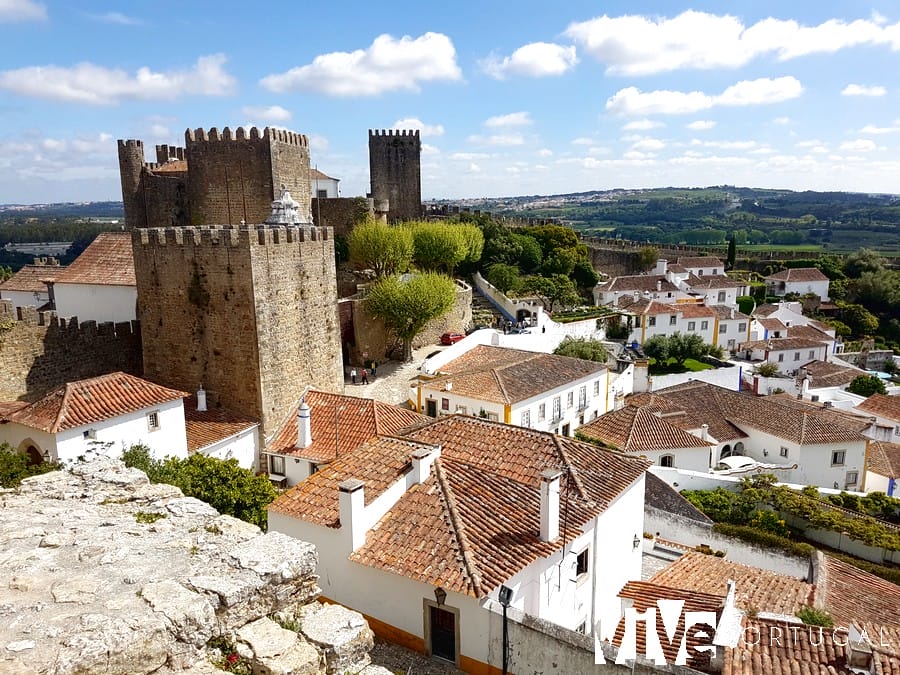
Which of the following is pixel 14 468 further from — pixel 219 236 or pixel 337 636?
pixel 337 636

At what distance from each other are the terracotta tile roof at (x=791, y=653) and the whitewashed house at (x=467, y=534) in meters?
2.11

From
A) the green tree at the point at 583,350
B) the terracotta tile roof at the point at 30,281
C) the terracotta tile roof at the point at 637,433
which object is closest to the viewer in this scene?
the terracotta tile roof at the point at 637,433

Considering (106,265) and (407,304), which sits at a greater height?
(106,265)

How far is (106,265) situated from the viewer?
17984 millimetres

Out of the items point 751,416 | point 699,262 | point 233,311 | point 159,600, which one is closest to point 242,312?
point 233,311

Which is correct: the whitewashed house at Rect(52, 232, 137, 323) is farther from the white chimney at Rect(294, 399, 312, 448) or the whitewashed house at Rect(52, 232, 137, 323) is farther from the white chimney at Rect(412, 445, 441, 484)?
the white chimney at Rect(412, 445, 441, 484)

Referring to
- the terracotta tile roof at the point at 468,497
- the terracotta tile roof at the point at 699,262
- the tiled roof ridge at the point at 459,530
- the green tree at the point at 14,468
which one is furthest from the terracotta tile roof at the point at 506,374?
the terracotta tile roof at the point at 699,262

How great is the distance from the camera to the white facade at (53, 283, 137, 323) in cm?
1742

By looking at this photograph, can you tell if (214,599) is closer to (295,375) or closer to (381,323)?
(295,375)

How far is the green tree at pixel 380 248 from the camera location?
25781 millimetres

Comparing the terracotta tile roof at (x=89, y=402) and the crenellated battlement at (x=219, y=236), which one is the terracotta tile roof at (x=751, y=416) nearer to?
the crenellated battlement at (x=219, y=236)

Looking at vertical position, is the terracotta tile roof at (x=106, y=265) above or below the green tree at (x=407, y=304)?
above

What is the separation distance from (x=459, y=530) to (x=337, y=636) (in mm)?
3846

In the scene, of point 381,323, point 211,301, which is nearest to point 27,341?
point 211,301
